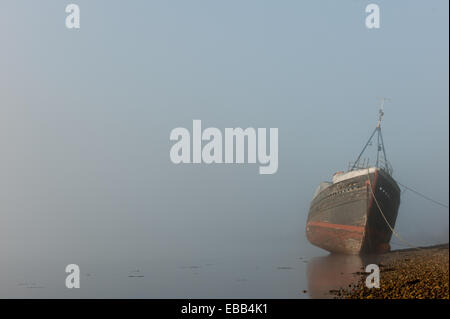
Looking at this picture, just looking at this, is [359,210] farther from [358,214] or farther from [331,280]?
[331,280]

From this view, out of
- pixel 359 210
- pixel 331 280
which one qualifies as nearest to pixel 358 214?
pixel 359 210

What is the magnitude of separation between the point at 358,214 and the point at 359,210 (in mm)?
377

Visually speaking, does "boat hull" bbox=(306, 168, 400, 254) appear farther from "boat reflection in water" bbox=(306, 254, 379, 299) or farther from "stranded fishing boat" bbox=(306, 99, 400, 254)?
"boat reflection in water" bbox=(306, 254, 379, 299)

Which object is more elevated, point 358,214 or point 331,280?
point 358,214

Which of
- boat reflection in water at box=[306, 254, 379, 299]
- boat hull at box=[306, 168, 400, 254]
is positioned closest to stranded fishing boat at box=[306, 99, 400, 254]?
boat hull at box=[306, 168, 400, 254]

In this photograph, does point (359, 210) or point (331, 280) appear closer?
point (331, 280)

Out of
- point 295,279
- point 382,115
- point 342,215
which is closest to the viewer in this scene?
point 295,279

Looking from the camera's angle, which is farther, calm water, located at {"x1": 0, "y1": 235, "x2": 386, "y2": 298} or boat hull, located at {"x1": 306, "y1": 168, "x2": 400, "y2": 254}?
boat hull, located at {"x1": 306, "y1": 168, "x2": 400, "y2": 254}

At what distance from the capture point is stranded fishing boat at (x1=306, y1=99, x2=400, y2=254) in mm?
34375

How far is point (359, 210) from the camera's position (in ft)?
114
